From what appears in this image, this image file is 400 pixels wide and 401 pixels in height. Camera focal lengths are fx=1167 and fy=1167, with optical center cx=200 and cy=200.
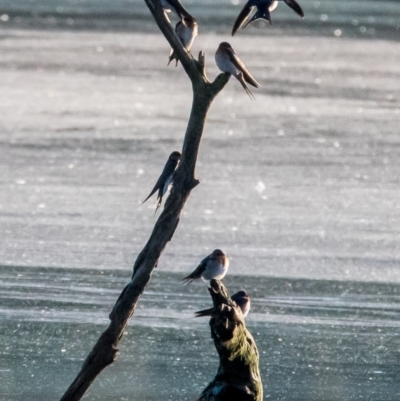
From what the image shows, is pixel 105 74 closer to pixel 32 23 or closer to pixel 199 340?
pixel 32 23

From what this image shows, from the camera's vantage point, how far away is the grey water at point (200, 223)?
18.1 feet

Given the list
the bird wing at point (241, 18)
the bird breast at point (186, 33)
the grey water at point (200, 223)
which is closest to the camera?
the bird wing at point (241, 18)

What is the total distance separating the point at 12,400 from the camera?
4859mm

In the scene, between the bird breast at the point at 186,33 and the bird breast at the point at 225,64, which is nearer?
the bird breast at the point at 225,64

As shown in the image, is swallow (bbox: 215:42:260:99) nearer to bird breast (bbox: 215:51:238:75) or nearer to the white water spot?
bird breast (bbox: 215:51:238:75)

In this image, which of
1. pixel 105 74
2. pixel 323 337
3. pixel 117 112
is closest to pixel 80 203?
pixel 323 337

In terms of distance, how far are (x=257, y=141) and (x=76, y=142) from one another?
1.81 meters

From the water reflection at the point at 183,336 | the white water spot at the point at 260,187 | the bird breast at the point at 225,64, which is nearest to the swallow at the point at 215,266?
the water reflection at the point at 183,336

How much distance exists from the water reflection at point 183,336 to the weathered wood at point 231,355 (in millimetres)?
888

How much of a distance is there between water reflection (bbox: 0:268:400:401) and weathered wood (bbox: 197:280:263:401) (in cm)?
89

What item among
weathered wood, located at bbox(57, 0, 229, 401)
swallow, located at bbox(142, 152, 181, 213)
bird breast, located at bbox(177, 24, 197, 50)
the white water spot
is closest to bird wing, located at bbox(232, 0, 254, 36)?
weathered wood, located at bbox(57, 0, 229, 401)

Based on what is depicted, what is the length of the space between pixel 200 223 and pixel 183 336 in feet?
8.19

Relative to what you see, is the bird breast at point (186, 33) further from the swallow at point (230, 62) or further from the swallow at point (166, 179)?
the swallow at point (166, 179)

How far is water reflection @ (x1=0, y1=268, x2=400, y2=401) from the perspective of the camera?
5152mm
